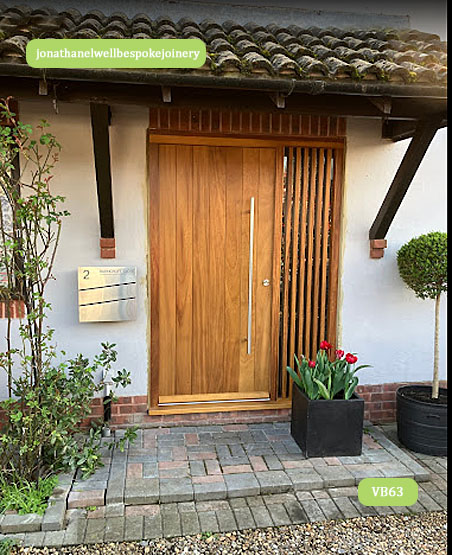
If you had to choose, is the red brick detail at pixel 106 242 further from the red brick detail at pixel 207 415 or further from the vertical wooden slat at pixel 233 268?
the red brick detail at pixel 207 415

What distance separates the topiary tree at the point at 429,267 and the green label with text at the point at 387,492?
3.10 ft

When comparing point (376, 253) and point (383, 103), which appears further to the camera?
point (376, 253)

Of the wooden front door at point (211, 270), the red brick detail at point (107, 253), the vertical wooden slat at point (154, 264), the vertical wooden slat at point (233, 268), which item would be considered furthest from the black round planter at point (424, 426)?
the red brick detail at point (107, 253)

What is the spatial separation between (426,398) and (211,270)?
7.16ft

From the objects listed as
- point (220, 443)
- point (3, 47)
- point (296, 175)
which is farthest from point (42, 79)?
point (220, 443)

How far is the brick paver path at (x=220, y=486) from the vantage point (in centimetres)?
305

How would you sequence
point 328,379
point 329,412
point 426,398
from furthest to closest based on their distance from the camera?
point 426,398
point 328,379
point 329,412

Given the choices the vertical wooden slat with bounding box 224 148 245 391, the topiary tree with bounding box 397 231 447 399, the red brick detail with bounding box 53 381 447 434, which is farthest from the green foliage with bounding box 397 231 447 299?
the vertical wooden slat with bounding box 224 148 245 391

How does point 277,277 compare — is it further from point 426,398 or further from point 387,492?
point 387,492

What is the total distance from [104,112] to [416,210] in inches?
116

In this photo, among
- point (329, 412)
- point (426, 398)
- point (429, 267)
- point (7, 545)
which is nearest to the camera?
point (7, 545)

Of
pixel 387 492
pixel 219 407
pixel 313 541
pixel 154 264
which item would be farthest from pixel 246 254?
pixel 313 541

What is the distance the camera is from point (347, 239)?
14.7 feet

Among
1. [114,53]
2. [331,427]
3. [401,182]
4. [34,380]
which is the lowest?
[331,427]
